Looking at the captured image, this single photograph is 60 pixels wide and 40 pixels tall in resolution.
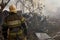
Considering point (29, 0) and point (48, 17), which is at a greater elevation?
point (29, 0)

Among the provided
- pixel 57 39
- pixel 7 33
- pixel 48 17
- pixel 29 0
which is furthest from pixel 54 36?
pixel 7 33

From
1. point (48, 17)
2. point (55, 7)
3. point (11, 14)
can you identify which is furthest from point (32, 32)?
point (11, 14)

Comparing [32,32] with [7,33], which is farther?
[32,32]

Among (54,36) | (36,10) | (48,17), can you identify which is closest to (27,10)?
(36,10)

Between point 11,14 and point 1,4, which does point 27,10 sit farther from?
point 11,14

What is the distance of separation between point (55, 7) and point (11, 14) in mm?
1060

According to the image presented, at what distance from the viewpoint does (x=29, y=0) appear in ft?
11.6

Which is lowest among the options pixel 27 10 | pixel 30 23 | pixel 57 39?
pixel 57 39

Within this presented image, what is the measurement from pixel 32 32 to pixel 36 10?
16.3 inches

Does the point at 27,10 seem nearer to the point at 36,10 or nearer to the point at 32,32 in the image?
the point at 36,10

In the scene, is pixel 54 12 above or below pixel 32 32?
above

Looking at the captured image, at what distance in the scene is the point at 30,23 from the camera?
351cm

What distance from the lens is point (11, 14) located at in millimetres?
2771

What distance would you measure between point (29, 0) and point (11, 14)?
853mm
